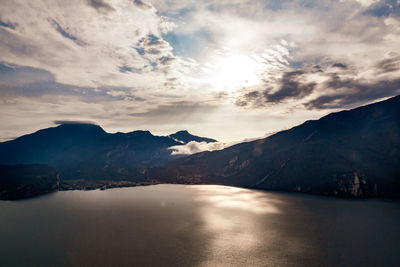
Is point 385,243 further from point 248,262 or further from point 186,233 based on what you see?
point 186,233

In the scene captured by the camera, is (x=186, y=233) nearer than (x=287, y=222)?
Yes

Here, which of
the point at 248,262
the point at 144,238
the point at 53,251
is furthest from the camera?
the point at 144,238

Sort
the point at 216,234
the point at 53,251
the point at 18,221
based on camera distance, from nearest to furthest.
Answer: the point at 53,251 → the point at 216,234 → the point at 18,221

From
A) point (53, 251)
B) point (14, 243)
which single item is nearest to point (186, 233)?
point (53, 251)

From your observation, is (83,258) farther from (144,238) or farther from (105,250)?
(144,238)

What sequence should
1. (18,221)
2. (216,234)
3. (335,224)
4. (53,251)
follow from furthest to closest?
(18,221) < (335,224) < (216,234) < (53,251)

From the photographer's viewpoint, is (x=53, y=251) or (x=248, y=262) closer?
(x=248, y=262)

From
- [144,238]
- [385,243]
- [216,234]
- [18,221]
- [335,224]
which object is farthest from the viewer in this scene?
[18,221]

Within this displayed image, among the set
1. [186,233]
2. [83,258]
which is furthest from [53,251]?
[186,233]
